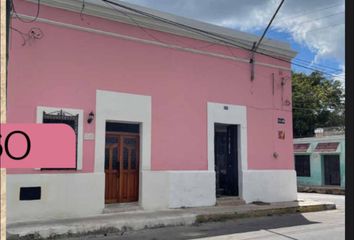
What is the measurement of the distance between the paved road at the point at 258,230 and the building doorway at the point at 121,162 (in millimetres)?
2224

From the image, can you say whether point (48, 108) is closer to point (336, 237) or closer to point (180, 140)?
point (180, 140)

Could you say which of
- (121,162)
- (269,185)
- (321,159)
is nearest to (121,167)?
(121,162)

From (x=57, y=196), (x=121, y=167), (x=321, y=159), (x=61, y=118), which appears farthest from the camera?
(x=321, y=159)

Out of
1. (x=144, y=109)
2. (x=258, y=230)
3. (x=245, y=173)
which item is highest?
(x=144, y=109)

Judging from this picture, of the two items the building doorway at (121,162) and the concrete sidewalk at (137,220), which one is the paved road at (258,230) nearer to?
the concrete sidewalk at (137,220)

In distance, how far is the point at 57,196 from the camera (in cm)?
1153

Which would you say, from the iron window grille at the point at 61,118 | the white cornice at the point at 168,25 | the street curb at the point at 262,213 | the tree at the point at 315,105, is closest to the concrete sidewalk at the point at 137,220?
the street curb at the point at 262,213

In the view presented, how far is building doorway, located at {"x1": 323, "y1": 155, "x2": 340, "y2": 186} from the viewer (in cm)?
2847

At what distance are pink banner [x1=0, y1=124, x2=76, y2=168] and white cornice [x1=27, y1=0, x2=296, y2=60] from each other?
11118mm

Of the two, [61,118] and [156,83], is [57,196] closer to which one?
[61,118]

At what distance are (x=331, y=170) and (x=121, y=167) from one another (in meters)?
20.1

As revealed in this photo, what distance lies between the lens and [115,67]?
13.0 metres

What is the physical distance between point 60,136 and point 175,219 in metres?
10.7

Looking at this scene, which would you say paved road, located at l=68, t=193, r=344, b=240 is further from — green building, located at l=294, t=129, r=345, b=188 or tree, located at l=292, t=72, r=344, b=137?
tree, located at l=292, t=72, r=344, b=137
